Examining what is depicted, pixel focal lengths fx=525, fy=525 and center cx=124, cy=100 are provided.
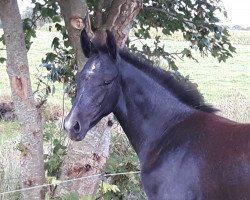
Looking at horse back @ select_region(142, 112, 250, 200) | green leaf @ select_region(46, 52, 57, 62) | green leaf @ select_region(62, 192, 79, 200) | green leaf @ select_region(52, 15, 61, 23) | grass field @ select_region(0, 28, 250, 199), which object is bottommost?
grass field @ select_region(0, 28, 250, 199)

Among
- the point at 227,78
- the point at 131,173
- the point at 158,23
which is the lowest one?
the point at 227,78

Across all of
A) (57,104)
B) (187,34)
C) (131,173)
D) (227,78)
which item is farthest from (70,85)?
(227,78)

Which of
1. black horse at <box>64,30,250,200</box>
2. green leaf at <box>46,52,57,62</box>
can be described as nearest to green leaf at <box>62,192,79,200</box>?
black horse at <box>64,30,250,200</box>

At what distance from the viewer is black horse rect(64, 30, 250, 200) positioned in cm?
312

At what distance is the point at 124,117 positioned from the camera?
12.0ft

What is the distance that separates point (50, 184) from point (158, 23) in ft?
7.24

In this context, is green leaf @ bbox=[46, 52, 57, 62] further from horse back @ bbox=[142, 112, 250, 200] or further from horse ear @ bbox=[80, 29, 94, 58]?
horse back @ bbox=[142, 112, 250, 200]

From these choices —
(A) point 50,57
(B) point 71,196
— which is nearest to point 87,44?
(B) point 71,196

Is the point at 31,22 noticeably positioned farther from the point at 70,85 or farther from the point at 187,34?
the point at 187,34

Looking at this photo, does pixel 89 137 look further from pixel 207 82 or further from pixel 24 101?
pixel 207 82

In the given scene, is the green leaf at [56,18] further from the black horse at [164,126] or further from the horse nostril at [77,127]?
the horse nostril at [77,127]

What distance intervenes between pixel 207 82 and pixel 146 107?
1426 cm

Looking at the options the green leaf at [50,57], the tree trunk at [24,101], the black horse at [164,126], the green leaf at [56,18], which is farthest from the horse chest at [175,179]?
the green leaf at [56,18]

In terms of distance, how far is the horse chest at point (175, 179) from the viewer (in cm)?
322
